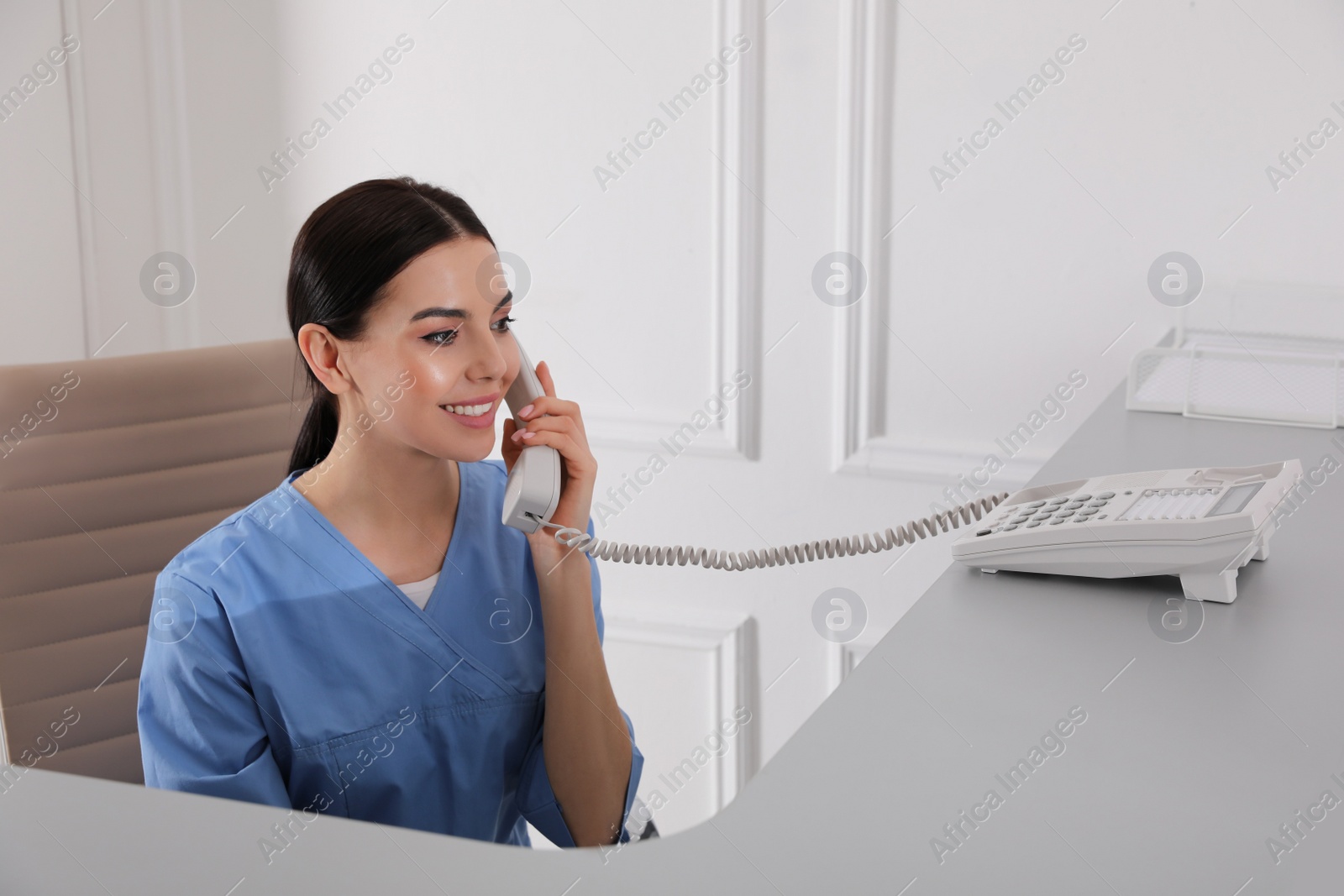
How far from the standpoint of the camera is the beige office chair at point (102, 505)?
135 cm

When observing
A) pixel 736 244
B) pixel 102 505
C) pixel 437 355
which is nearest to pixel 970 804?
pixel 437 355

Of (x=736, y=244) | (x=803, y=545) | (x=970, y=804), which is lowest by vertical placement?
(x=970, y=804)

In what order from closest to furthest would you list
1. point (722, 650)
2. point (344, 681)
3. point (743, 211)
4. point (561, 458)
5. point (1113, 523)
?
point (1113, 523)
point (344, 681)
point (561, 458)
point (743, 211)
point (722, 650)

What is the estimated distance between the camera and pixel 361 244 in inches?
44.6

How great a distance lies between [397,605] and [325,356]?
0.26 m

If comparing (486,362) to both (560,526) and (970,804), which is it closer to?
(560,526)

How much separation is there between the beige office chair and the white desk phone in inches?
17.8

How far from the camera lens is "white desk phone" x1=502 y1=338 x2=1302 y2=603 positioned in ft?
3.13

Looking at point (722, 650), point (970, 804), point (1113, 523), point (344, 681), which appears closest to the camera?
point (970, 804)

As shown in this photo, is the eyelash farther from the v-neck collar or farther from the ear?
the v-neck collar

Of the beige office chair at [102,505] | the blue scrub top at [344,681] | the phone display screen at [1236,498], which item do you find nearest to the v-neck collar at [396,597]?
the blue scrub top at [344,681]

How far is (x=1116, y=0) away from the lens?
5.50 feet

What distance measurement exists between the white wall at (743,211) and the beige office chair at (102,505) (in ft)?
2.32

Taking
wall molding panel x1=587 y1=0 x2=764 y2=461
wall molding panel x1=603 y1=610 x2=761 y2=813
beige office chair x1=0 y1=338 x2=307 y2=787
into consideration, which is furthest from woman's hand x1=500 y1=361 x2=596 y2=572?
wall molding panel x1=603 y1=610 x2=761 y2=813
